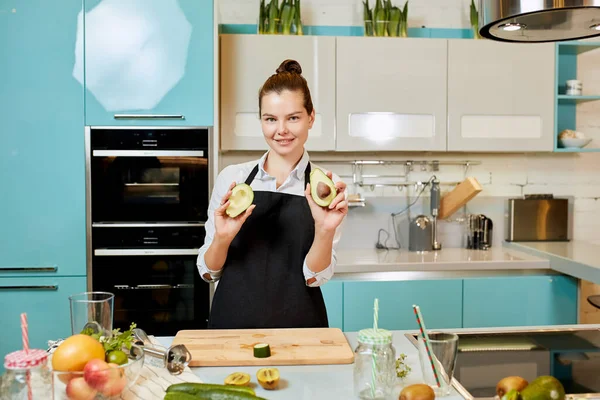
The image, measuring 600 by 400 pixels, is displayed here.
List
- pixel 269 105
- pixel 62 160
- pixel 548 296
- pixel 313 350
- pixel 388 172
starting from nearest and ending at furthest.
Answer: pixel 313 350 → pixel 269 105 → pixel 62 160 → pixel 548 296 → pixel 388 172

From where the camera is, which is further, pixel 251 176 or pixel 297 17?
pixel 297 17

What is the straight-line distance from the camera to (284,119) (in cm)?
189

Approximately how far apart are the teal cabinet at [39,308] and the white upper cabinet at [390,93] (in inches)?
64.8

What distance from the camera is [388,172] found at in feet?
12.2

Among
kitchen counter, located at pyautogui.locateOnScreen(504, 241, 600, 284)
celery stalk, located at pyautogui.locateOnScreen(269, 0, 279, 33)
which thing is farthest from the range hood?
celery stalk, located at pyautogui.locateOnScreen(269, 0, 279, 33)

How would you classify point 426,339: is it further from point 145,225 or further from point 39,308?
point 39,308

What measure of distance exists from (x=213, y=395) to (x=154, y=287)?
1992 mm

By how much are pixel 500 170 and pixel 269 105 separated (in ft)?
7.79

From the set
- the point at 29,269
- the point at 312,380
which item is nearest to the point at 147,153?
the point at 29,269

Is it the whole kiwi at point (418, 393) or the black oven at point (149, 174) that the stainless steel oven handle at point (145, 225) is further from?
the whole kiwi at point (418, 393)

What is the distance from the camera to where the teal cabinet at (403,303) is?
3.11 m

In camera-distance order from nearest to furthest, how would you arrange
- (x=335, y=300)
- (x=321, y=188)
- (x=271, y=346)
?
(x=271, y=346) → (x=321, y=188) → (x=335, y=300)

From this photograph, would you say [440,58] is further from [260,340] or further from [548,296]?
[260,340]

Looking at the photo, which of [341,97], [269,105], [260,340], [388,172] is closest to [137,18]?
[341,97]
